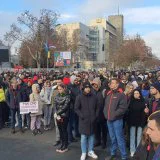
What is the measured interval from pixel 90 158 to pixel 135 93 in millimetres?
1907

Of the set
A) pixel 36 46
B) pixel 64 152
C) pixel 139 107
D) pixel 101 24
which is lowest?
pixel 64 152

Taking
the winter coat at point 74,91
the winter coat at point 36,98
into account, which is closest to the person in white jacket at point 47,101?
the winter coat at point 36,98

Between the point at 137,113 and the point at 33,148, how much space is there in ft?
9.92

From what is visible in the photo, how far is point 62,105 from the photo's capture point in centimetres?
906

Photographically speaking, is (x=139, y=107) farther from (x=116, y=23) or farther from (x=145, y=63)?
(x=116, y=23)

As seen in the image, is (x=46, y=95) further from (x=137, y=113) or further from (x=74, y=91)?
(x=137, y=113)

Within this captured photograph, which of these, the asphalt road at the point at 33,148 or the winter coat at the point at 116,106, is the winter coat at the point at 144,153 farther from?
the asphalt road at the point at 33,148

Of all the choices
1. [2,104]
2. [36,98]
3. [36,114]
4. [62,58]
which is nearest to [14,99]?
[36,98]

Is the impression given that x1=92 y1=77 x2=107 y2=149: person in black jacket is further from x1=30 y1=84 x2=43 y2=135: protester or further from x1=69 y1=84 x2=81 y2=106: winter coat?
x1=30 y1=84 x2=43 y2=135: protester

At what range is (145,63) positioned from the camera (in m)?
73.8

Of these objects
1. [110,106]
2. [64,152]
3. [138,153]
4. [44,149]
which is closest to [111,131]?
[110,106]

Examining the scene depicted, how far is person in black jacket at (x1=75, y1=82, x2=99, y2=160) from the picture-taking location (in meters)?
8.12

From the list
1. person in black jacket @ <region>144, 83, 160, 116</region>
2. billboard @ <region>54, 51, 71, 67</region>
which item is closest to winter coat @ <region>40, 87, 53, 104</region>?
person in black jacket @ <region>144, 83, 160, 116</region>

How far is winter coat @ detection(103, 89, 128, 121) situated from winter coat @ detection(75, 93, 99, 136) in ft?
1.30
